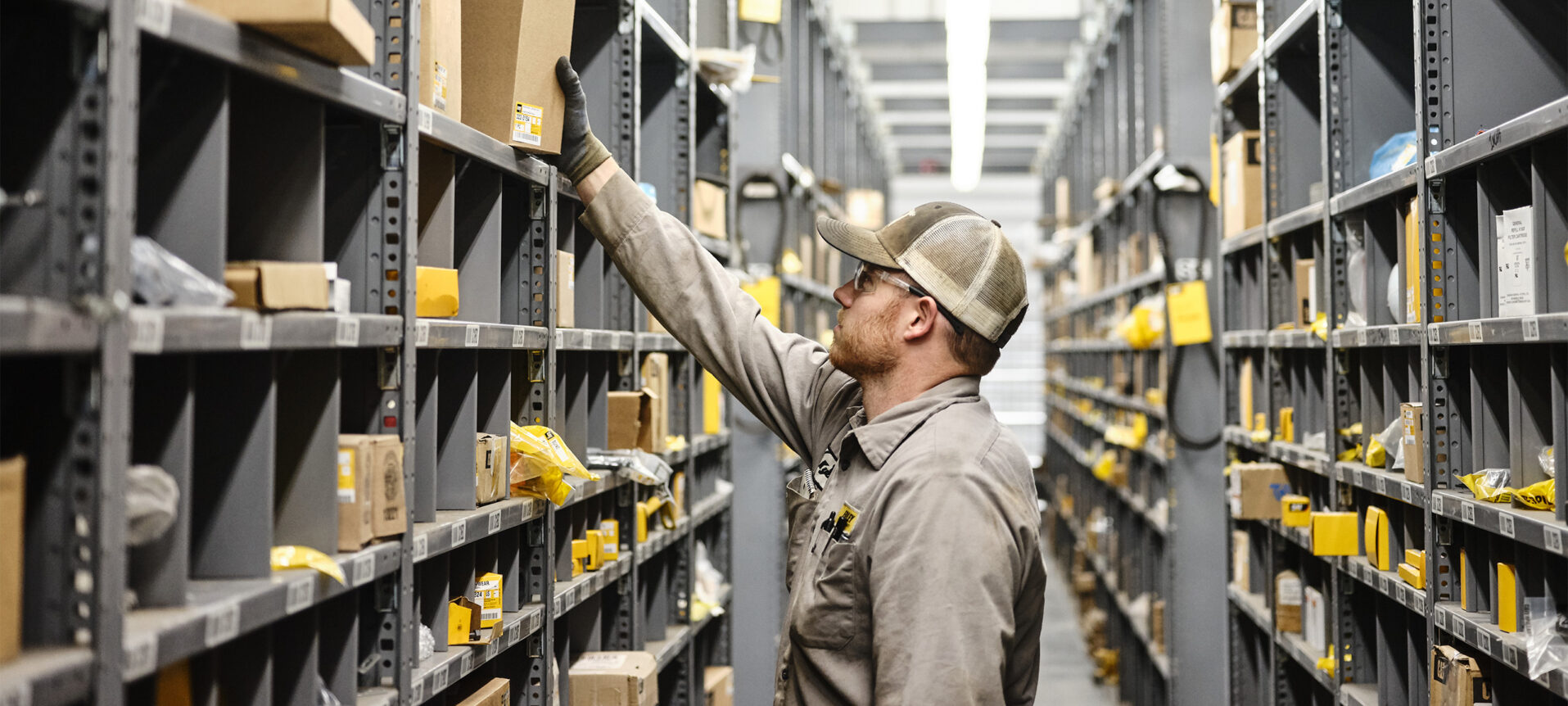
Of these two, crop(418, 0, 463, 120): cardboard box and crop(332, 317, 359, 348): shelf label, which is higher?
crop(418, 0, 463, 120): cardboard box

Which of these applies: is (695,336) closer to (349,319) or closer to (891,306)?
Result: (891,306)

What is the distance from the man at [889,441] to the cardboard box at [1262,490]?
7.91 ft

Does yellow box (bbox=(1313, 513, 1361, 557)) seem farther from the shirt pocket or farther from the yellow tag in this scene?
the shirt pocket

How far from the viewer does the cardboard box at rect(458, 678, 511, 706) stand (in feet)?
8.96

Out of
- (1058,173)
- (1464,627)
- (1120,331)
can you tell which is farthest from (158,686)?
(1058,173)

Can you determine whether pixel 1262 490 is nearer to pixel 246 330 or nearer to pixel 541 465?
pixel 541 465

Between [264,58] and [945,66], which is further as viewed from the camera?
[945,66]

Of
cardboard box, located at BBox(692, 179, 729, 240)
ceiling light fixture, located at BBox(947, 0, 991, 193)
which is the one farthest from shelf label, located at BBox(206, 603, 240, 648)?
ceiling light fixture, located at BBox(947, 0, 991, 193)

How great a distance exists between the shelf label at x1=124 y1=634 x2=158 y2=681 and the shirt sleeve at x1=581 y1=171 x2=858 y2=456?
146 cm

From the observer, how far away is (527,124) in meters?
2.74

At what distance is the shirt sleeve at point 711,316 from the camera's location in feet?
9.11

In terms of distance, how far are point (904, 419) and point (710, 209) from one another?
2.82m

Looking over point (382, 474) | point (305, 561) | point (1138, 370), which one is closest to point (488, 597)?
point (382, 474)

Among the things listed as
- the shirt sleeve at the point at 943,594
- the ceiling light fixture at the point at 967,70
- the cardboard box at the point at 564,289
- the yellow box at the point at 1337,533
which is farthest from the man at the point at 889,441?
the ceiling light fixture at the point at 967,70
